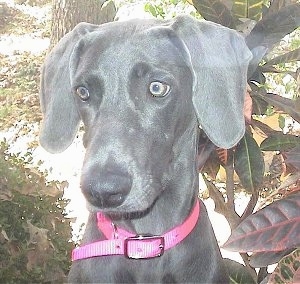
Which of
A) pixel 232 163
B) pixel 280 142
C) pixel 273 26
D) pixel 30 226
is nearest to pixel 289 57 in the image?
pixel 273 26

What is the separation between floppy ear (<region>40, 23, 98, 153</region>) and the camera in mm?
1517

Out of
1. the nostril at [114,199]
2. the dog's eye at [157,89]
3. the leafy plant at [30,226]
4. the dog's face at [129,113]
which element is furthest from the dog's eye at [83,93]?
the leafy plant at [30,226]

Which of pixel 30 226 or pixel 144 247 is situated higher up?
pixel 144 247

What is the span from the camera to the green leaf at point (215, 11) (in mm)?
1648

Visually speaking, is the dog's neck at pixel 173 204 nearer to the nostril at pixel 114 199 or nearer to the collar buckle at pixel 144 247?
the collar buckle at pixel 144 247

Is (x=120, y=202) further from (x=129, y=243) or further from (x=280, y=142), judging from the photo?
(x=280, y=142)

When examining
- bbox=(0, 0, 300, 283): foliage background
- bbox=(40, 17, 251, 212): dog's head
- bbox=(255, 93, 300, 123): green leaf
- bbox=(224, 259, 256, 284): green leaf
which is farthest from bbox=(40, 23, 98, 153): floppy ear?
bbox=(224, 259, 256, 284): green leaf

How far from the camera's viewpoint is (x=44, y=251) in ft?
6.10

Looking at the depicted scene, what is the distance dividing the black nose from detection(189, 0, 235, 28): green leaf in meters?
0.57

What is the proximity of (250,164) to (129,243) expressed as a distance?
1.40 feet

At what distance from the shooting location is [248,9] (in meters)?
1.69

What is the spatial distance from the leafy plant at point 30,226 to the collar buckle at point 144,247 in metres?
0.42

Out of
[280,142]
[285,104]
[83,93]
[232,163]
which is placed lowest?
[232,163]

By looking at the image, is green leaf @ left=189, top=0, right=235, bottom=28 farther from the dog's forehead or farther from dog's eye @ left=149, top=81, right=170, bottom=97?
dog's eye @ left=149, top=81, right=170, bottom=97
